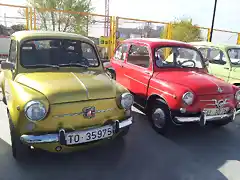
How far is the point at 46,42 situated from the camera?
154 inches

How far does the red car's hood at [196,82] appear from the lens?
4016 mm

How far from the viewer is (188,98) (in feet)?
12.8

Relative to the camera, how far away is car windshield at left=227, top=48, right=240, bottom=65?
6.56 meters

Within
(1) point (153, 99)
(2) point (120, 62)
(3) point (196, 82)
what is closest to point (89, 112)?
(1) point (153, 99)

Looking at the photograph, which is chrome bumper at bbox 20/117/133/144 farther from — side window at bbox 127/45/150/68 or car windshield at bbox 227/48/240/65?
car windshield at bbox 227/48/240/65

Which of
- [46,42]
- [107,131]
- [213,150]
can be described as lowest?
[213,150]

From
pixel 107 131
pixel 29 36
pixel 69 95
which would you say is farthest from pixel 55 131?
pixel 29 36

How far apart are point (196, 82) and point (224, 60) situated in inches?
117

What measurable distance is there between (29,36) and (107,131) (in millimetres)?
2016

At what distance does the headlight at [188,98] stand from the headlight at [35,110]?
223cm

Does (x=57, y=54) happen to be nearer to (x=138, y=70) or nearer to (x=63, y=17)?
(x=138, y=70)

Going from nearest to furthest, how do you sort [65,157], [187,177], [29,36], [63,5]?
1. [187,177]
2. [65,157]
3. [29,36]
4. [63,5]

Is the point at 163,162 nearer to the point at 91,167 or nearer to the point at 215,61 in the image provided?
the point at 91,167

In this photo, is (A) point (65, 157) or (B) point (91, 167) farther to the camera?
(A) point (65, 157)
